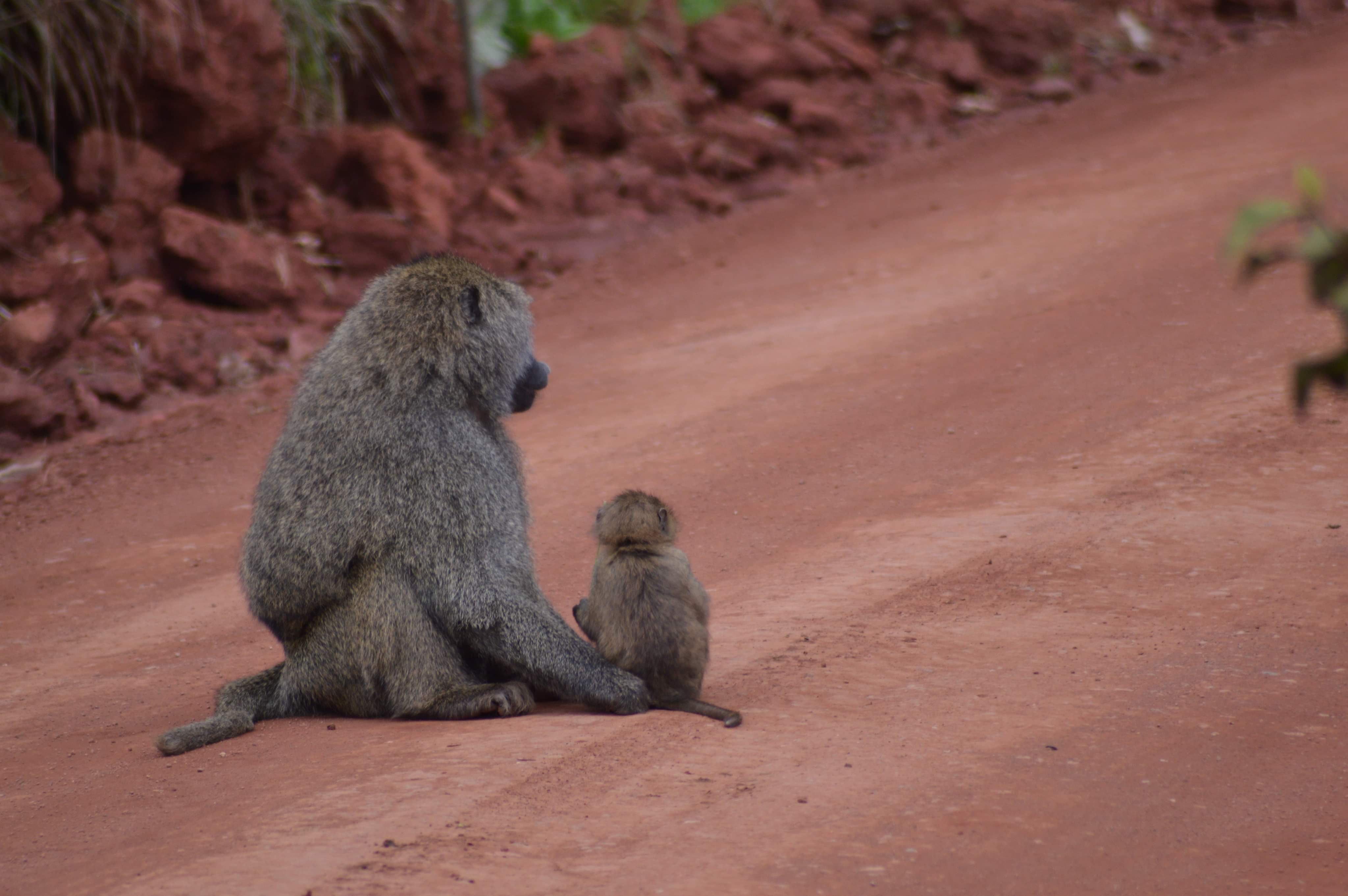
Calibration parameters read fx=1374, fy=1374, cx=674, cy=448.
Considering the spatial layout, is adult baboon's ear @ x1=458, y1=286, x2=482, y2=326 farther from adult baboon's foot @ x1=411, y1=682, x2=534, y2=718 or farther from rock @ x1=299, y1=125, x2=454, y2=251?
rock @ x1=299, y1=125, x2=454, y2=251

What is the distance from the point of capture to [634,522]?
463 centimetres

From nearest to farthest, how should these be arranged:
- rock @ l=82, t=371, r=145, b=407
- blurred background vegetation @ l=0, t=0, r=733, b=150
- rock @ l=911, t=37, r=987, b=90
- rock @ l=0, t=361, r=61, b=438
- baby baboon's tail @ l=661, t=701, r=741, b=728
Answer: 1. baby baboon's tail @ l=661, t=701, r=741, b=728
2. rock @ l=0, t=361, r=61, b=438
3. rock @ l=82, t=371, r=145, b=407
4. blurred background vegetation @ l=0, t=0, r=733, b=150
5. rock @ l=911, t=37, r=987, b=90

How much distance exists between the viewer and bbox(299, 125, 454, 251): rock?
12273mm

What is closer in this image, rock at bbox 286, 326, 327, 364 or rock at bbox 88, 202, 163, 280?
rock at bbox 286, 326, 327, 364

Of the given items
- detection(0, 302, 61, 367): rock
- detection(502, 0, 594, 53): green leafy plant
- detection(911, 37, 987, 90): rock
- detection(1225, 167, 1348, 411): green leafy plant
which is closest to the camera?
detection(1225, 167, 1348, 411): green leafy plant

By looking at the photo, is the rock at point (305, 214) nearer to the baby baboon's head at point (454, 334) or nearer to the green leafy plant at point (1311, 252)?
the baby baboon's head at point (454, 334)

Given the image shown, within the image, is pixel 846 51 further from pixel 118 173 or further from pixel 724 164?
pixel 118 173

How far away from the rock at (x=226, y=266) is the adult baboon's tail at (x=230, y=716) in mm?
6477

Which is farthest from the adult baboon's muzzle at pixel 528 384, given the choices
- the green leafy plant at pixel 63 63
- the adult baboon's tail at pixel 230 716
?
the green leafy plant at pixel 63 63

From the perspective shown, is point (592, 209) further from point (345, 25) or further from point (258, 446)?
point (258, 446)

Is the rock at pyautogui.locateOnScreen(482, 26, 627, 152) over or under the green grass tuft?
under

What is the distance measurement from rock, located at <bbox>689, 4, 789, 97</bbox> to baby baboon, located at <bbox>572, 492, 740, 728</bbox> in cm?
1066

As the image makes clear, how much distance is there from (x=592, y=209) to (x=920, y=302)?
14.2 ft

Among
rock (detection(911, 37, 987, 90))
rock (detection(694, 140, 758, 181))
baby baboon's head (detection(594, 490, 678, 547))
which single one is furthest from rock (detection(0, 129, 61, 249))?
rock (detection(911, 37, 987, 90))
